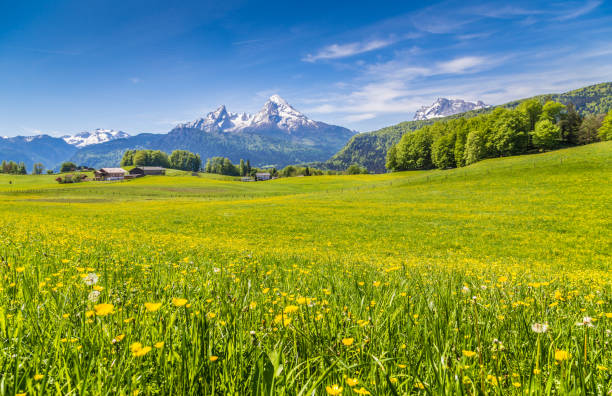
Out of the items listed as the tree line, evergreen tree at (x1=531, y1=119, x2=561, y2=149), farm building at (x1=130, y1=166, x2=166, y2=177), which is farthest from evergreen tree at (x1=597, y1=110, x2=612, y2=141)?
farm building at (x1=130, y1=166, x2=166, y2=177)

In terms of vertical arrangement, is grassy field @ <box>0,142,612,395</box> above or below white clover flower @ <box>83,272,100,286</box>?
below

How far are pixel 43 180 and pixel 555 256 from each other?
197628mm

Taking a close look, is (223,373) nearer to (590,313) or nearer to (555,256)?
(590,313)

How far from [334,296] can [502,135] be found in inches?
3993

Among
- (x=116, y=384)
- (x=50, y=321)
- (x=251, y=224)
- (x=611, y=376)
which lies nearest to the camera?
(x=116, y=384)

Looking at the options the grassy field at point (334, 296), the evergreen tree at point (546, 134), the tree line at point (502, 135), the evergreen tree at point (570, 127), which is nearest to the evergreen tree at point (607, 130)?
the tree line at point (502, 135)

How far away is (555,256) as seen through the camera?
650 inches

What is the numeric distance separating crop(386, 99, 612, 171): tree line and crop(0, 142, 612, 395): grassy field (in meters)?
35.7

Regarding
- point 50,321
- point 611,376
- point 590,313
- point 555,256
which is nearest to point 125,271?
point 50,321

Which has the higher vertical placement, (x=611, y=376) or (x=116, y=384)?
(x=116, y=384)

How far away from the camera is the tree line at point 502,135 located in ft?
277

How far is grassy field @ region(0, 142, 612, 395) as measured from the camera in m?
1.60

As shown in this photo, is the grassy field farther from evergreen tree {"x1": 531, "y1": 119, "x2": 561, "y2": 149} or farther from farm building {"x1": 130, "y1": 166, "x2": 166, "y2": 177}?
farm building {"x1": 130, "y1": 166, "x2": 166, "y2": 177}

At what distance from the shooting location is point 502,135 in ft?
278
